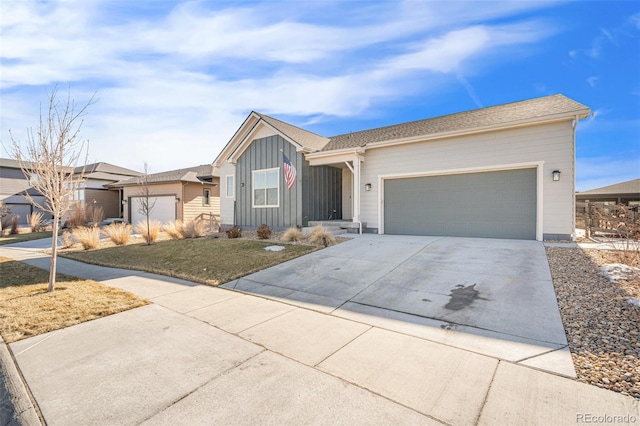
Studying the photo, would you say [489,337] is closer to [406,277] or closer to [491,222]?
[406,277]

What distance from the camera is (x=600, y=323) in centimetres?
357

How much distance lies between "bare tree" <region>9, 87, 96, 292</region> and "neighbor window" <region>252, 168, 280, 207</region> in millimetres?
7840

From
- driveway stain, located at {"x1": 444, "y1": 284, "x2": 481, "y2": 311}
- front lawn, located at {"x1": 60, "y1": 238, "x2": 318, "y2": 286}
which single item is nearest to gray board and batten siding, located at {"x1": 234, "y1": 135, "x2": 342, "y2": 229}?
front lawn, located at {"x1": 60, "y1": 238, "x2": 318, "y2": 286}

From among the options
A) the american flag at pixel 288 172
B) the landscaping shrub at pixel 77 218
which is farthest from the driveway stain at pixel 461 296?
the landscaping shrub at pixel 77 218

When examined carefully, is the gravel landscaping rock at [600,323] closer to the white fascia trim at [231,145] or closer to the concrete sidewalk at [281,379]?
the concrete sidewalk at [281,379]

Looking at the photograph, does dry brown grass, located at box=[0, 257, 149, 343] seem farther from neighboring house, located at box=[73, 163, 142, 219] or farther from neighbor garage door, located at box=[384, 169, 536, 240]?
neighboring house, located at box=[73, 163, 142, 219]

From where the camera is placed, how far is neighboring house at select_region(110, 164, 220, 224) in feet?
64.7

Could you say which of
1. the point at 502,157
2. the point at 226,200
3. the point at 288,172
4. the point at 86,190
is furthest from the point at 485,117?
the point at 86,190

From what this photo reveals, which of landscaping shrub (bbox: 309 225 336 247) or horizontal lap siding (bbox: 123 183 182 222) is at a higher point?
horizontal lap siding (bbox: 123 183 182 222)

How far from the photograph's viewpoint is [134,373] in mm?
2840

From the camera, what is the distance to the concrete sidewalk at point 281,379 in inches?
86.5

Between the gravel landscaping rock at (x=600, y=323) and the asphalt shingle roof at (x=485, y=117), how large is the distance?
5134mm

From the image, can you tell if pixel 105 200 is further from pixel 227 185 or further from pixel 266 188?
pixel 266 188

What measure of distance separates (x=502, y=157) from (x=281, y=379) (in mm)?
9862
